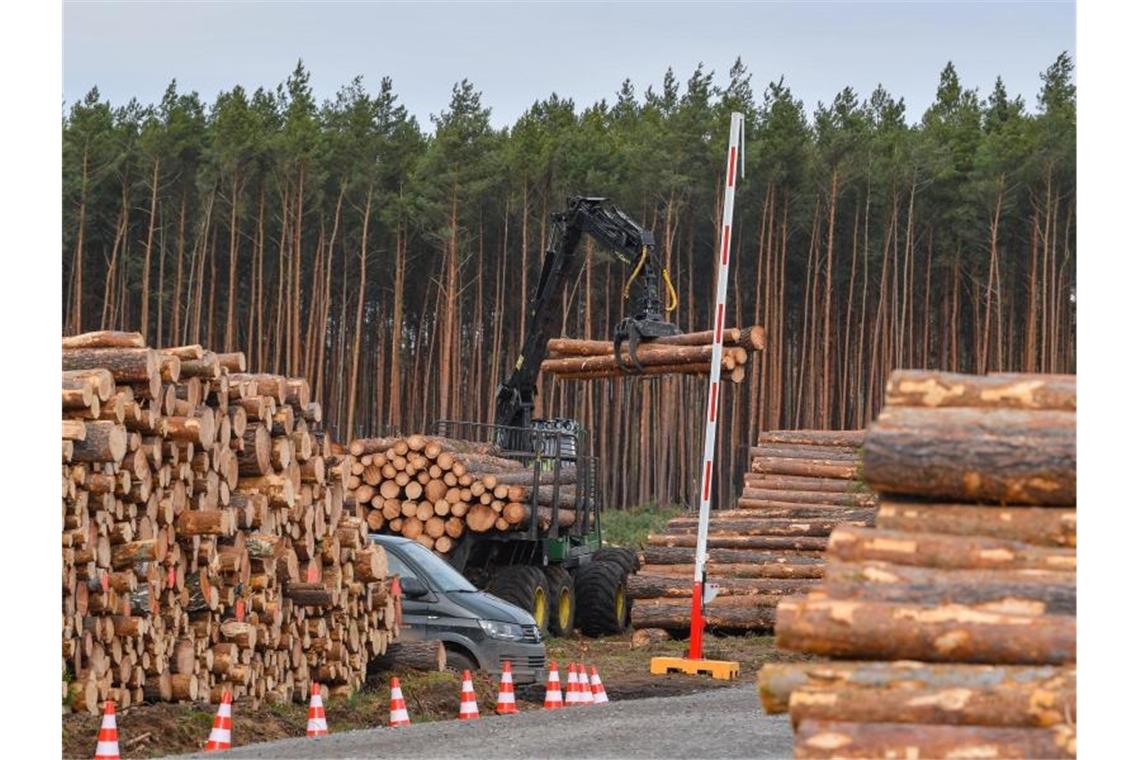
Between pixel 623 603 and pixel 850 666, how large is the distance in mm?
18465

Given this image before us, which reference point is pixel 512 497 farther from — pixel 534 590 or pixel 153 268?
pixel 153 268

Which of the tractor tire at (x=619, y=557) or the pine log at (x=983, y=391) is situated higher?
the pine log at (x=983, y=391)

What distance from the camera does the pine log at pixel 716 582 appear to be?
21.2 meters

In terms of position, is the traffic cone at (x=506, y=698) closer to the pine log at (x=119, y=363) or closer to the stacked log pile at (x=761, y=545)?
the pine log at (x=119, y=363)

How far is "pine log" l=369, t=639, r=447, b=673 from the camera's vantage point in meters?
16.5

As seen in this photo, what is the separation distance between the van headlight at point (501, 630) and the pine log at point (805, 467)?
28.7 feet

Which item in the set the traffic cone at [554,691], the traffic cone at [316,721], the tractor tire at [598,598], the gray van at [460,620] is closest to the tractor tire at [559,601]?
the tractor tire at [598,598]

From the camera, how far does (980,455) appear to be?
6316 mm

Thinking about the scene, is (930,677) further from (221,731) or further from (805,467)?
(805,467)

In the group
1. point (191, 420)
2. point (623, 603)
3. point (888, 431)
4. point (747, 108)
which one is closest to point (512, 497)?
point (623, 603)

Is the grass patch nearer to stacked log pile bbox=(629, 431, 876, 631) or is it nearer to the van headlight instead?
stacked log pile bbox=(629, 431, 876, 631)

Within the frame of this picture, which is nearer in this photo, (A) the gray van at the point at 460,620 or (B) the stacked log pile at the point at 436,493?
(A) the gray van at the point at 460,620

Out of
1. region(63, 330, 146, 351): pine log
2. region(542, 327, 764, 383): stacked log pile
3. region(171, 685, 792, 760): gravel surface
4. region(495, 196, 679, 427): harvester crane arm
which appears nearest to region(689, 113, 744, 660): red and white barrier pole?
region(542, 327, 764, 383): stacked log pile

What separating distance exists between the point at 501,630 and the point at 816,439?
32.6ft
